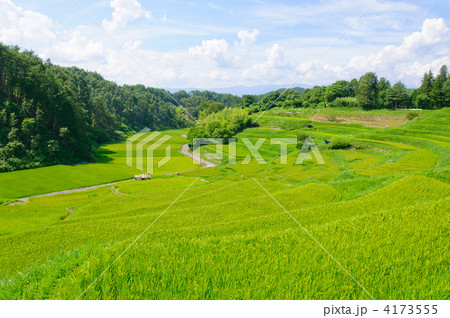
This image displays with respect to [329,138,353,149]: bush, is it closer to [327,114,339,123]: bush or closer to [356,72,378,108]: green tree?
[327,114,339,123]: bush

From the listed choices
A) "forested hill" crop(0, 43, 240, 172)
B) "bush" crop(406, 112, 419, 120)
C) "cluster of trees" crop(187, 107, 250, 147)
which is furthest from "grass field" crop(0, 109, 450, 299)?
"bush" crop(406, 112, 419, 120)

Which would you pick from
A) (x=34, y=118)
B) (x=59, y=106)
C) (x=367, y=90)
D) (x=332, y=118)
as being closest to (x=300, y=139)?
(x=332, y=118)

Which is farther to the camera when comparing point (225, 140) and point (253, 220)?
point (225, 140)

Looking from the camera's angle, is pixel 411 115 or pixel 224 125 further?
pixel 411 115

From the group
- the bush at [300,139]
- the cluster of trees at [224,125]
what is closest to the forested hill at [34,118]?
the cluster of trees at [224,125]

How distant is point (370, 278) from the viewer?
381cm

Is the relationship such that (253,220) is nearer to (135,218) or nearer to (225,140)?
(135,218)

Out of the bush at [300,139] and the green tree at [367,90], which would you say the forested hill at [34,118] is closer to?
the bush at [300,139]

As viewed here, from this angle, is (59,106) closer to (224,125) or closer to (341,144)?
(224,125)

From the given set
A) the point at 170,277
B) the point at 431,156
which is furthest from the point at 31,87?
the point at 431,156

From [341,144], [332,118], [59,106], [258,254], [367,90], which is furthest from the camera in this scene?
[367,90]

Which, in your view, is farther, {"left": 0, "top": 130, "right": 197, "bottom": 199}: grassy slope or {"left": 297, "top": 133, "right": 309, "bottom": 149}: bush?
{"left": 297, "top": 133, "right": 309, "bottom": 149}: bush

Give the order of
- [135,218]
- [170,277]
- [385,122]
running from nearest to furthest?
[170,277], [135,218], [385,122]

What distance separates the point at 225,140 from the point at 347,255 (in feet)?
158
